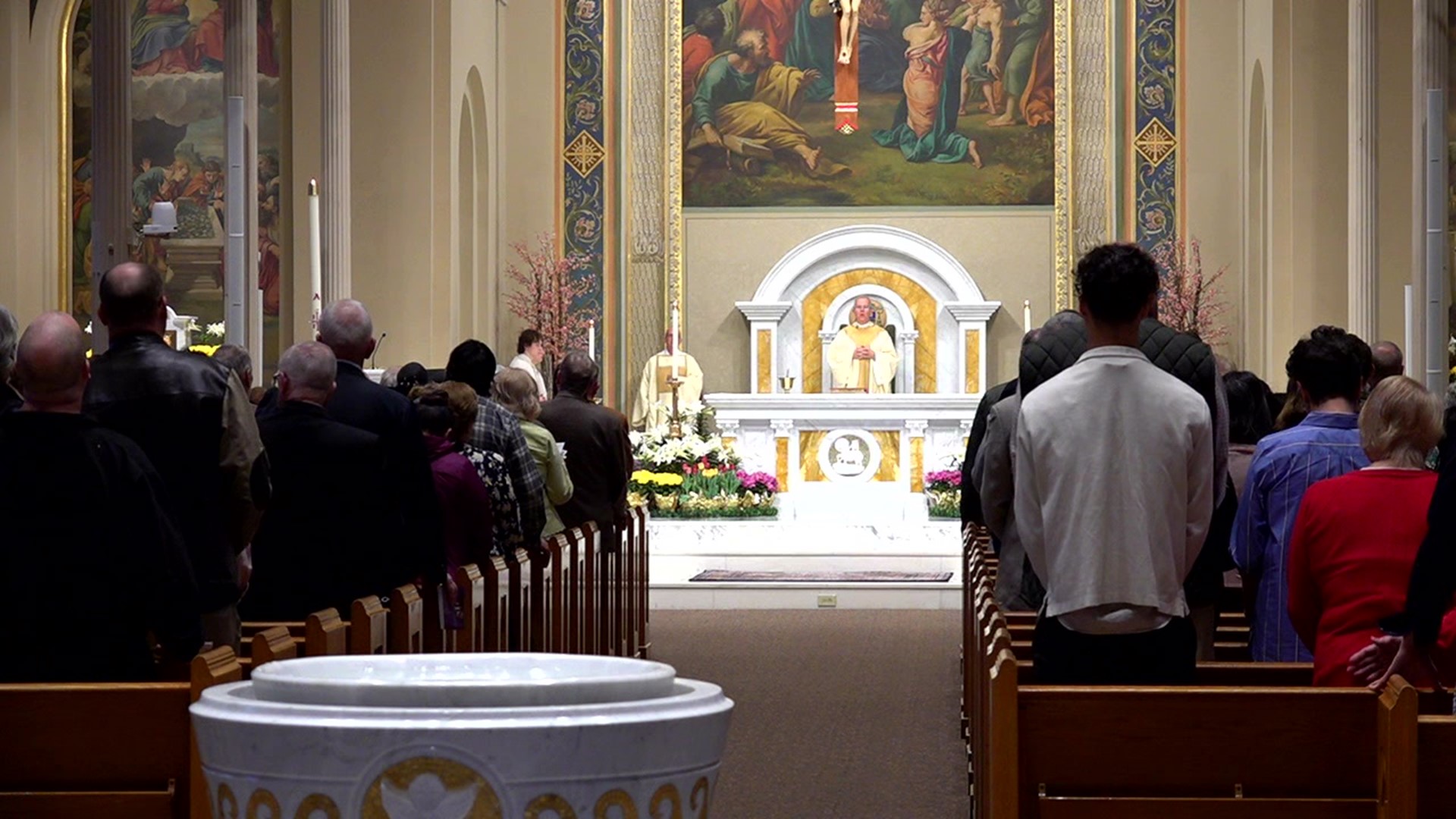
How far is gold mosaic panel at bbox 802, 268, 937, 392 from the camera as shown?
2398cm

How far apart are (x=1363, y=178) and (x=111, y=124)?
9.36 m

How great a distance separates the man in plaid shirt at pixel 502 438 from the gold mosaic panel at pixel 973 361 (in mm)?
15404

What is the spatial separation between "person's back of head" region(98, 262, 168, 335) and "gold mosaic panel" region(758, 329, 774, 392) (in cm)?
1827

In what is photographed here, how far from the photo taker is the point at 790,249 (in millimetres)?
24547

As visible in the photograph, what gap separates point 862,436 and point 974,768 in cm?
1507

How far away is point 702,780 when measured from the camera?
189 cm

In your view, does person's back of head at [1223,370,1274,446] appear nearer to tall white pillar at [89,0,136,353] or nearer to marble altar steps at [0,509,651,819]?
marble altar steps at [0,509,651,819]

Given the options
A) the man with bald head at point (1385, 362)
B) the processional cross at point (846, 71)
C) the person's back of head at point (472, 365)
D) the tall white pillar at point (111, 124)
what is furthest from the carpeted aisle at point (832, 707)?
the processional cross at point (846, 71)

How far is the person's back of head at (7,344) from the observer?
5828mm

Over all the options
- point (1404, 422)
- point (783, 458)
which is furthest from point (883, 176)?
point (1404, 422)

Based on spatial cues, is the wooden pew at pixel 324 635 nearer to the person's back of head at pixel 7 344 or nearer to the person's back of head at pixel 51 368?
the person's back of head at pixel 51 368

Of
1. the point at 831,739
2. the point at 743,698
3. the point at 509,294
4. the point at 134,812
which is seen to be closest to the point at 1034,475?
the point at 134,812

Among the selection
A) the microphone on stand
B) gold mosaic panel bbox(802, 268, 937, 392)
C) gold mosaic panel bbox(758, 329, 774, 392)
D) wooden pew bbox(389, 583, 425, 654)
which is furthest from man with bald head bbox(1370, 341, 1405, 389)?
gold mosaic panel bbox(758, 329, 774, 392)

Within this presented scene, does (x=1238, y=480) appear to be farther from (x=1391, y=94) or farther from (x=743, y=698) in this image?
(x=1391, y=94)
